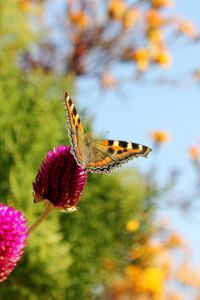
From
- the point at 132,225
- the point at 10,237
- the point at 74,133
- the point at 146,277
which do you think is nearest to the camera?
the point at 10,237

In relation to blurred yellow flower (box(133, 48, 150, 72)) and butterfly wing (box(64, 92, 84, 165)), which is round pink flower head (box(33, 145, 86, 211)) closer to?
butterfly wing (box(64, 92, 84, 165))

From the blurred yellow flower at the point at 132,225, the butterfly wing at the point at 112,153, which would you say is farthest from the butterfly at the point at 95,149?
the blurred yellow flower at the point at 132,225

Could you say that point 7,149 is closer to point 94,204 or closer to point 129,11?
point 94,204

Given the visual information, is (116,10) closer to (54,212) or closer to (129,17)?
(129,17)

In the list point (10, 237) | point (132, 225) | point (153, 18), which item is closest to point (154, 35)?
point (153, 18)

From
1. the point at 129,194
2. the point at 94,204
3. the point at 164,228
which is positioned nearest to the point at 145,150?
the point at 94,204

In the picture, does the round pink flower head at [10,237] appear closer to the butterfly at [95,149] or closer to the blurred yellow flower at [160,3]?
the butterfly at [95,149]
